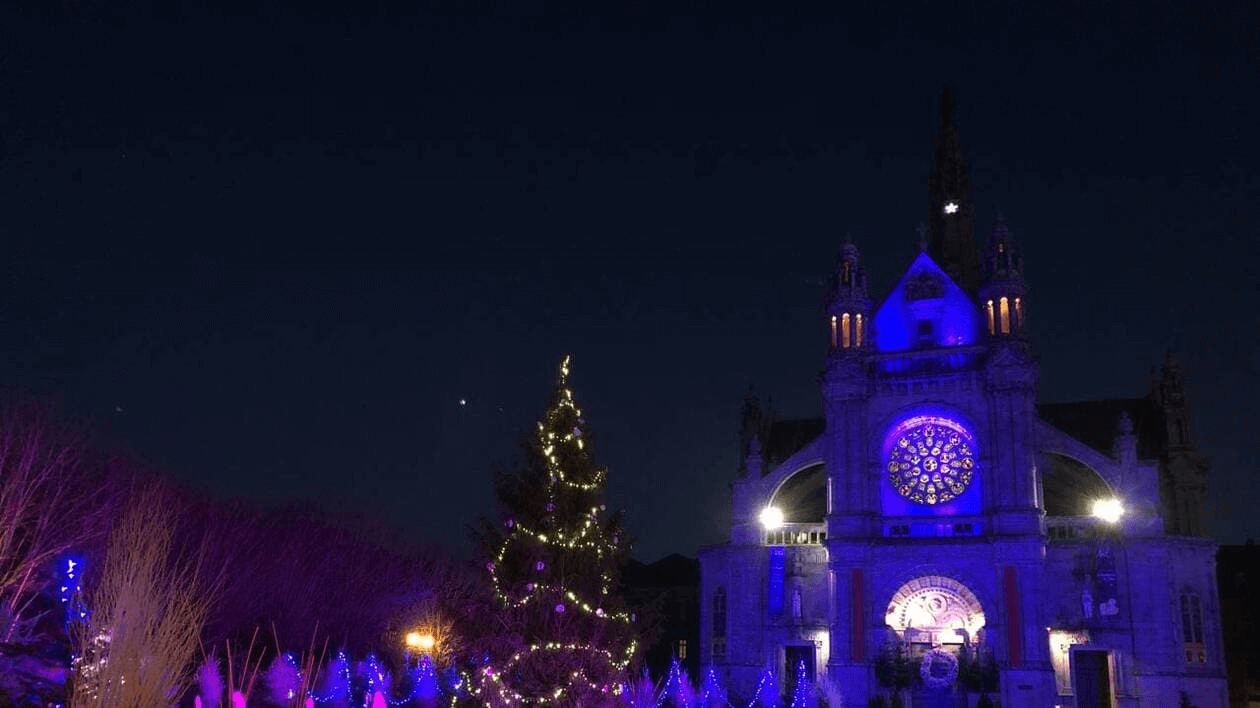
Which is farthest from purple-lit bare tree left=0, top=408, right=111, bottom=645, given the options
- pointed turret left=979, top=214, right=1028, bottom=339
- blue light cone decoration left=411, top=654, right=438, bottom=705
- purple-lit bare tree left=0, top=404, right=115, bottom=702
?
pointed turret left=979, top=214, right=1028, bottom=339

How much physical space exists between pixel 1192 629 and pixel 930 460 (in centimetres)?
1146

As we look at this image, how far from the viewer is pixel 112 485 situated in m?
35.1

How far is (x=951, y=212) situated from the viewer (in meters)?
70.6

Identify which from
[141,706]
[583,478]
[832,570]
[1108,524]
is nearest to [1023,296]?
[1108,524]

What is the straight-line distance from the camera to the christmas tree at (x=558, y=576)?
2202cm

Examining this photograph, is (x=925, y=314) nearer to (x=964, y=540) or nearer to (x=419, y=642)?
(x=964, y=540)

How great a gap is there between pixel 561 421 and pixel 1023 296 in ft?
97.9

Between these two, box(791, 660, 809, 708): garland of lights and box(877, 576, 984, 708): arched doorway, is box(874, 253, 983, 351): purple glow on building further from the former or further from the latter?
box(791, 660, 809, 708): garland of lights

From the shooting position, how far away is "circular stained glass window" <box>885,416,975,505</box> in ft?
150

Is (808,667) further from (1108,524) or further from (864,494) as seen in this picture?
(1108,524)

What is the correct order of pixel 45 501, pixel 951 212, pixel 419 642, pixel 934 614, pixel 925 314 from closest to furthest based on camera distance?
pixel 45 501
pixel 934 614
pixel 925 314
pixel 419 642
pixel 951 212

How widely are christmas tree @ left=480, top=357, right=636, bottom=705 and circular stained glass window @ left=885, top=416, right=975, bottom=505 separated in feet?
85.8

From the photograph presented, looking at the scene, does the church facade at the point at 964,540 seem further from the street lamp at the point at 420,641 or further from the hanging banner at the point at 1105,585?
the street lamp at the point at 420,641

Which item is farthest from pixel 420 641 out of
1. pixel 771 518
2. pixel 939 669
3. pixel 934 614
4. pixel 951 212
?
pixel 951 212
